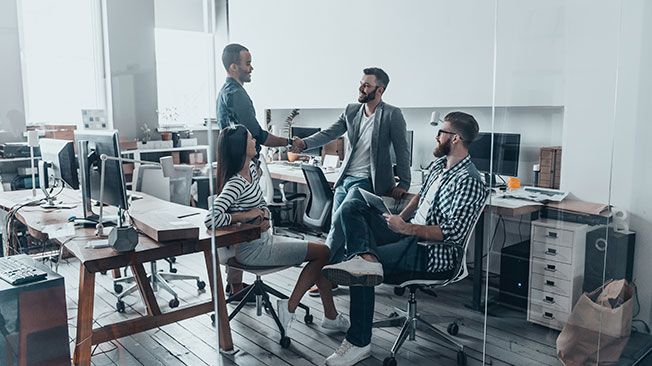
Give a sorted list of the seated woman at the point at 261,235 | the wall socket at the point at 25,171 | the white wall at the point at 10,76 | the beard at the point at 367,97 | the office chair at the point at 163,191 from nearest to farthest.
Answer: the seated woman at the point at 261,235 → the beard at the point at 367,97 → the office chair at the point at 163,191 → the white wall at the point at 10,76 → the wall socket at the point at 25,171

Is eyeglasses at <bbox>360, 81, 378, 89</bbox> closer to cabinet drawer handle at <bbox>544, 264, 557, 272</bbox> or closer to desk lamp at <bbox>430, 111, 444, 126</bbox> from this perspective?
desk lamp at <bbox>430, 111, 444, 126</bbox>

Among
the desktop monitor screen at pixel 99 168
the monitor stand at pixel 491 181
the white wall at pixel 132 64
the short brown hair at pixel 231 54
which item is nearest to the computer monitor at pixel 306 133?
the short brown hair at pixel 231 54

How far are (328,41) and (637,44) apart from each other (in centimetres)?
138

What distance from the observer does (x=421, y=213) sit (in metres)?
2.03

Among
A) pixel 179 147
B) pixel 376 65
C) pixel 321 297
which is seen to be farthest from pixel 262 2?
pixel 321 297

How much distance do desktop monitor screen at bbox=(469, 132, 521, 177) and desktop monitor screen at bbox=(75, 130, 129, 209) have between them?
1.56 m

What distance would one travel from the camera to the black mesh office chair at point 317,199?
81.7 inches

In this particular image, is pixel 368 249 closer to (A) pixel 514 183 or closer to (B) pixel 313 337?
(B) pixel 313 337

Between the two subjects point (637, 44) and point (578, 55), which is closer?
point (578, 55)

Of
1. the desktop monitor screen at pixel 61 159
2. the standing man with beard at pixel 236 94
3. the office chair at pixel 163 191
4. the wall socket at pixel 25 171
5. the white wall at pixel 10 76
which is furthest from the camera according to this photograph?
the wall socket at pixel 25 171

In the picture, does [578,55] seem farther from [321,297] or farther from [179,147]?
[179,147]

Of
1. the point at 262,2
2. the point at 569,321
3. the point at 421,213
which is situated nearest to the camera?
the point at 262,2

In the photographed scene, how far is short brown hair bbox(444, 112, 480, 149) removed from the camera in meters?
2.03

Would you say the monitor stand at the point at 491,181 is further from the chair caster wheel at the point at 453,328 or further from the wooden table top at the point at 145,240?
the wooden table top at the point at 145,240
